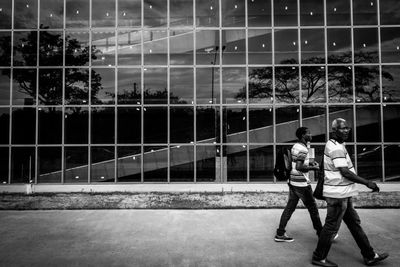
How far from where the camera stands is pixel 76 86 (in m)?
13.9

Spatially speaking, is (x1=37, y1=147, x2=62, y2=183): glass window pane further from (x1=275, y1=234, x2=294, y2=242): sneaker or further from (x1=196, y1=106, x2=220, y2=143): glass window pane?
(x1=275, y1=234, x2=294, y2=242): sneaker

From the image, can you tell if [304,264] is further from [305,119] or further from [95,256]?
[305,119]

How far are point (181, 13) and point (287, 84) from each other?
5584 millimetres

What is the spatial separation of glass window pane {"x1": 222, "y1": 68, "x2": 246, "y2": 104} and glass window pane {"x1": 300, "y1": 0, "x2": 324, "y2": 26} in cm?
348

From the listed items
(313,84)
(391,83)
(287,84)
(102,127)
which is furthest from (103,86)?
(391,83)

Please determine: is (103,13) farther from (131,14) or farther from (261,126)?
(261,126)

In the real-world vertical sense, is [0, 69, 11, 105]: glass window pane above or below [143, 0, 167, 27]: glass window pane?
below

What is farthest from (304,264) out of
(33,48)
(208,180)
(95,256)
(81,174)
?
(33,48)

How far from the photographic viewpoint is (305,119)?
1375 centimetres

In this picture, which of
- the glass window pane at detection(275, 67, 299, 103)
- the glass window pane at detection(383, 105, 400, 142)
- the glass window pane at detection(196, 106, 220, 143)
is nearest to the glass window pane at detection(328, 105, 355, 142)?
the glass window pane at detection(383, 105, 400, 142)

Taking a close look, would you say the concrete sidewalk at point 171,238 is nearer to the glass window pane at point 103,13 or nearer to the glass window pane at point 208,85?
the glass window pane at point 208,85

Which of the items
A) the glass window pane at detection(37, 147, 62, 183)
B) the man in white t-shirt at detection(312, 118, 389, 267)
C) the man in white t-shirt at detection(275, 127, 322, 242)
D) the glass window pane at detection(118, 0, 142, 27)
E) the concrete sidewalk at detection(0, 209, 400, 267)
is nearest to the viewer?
the man in white t-shirt at detection(312, 118, 389, 267)

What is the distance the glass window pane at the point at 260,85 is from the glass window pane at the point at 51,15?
8648mm

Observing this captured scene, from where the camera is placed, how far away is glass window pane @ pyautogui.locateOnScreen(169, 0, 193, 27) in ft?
46.4
